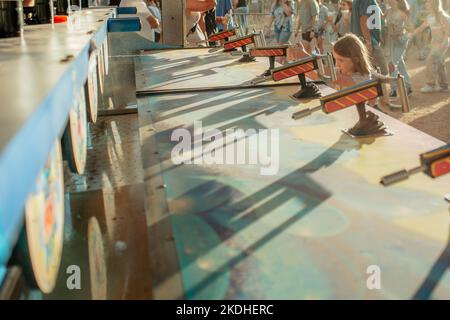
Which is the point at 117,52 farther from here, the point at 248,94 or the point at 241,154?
the point at 241,154

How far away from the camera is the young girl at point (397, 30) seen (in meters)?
6.14

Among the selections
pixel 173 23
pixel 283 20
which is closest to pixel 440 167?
pixel 173 23

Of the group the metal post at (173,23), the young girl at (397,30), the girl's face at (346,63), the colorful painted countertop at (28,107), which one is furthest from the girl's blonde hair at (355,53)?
the young girl at (397,30)

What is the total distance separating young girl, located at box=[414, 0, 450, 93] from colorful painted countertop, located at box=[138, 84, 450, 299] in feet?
15.5

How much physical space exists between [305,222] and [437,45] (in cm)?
595

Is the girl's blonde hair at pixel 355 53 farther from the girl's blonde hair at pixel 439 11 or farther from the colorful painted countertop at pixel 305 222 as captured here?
the girl's blonde hair at pixel 439 11

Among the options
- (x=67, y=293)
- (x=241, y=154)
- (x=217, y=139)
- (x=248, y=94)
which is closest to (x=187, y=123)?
(x=217, y=139)

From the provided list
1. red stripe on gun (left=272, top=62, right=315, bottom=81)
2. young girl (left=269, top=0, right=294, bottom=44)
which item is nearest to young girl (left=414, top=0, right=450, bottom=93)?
young girl (left=269, top=0, right=294, bottom=44)

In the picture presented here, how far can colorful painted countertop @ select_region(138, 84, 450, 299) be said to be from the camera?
109 centimetres

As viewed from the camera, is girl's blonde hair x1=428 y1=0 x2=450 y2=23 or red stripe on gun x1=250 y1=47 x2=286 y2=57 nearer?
red stripe on gun x1=250 y1=47 x2=286 y2=57

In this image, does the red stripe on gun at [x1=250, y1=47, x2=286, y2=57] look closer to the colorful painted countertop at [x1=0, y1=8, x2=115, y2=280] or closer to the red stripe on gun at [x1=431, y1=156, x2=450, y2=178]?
the colorful painted countertop at [x1=0, y1=8, x2=115, y2=280]

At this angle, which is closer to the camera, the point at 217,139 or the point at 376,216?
the point at 376,216

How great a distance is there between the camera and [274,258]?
3.87 ft

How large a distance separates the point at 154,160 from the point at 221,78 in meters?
1.71
